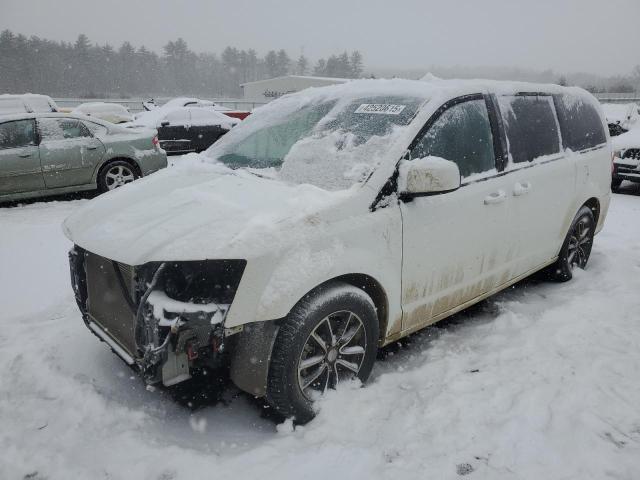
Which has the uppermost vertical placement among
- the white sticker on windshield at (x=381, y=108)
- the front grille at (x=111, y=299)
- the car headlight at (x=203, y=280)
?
the white sticker on windshield at (x=381, y=108)

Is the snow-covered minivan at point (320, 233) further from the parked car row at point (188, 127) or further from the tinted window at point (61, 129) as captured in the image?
the parked car row at point (188, 127)

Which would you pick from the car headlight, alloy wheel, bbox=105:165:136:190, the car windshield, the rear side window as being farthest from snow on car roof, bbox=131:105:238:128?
the car headlight

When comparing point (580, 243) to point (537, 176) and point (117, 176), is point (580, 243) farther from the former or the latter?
point (117, 176)

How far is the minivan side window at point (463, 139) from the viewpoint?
2.91m

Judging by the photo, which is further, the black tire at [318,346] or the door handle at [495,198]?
the door handle at [495,198]

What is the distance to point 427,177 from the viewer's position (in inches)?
103

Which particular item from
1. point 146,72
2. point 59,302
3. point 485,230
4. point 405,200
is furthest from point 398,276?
Result: point 146,72

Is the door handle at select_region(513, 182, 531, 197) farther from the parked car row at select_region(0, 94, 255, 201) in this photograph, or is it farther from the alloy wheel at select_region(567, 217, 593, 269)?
the parked car row at select_region(0, 94, 255, 201)

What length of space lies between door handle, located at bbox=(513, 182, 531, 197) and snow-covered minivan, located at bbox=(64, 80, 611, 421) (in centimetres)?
1

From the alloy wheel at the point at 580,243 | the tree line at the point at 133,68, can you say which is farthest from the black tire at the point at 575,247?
the tree line at the point at 133,68

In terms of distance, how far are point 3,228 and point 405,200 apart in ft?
18.3

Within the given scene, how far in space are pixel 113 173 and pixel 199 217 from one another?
6.49m

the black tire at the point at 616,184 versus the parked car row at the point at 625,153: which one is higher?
the parked car row at the point at 625,153

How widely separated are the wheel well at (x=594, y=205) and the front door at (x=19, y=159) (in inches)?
296
